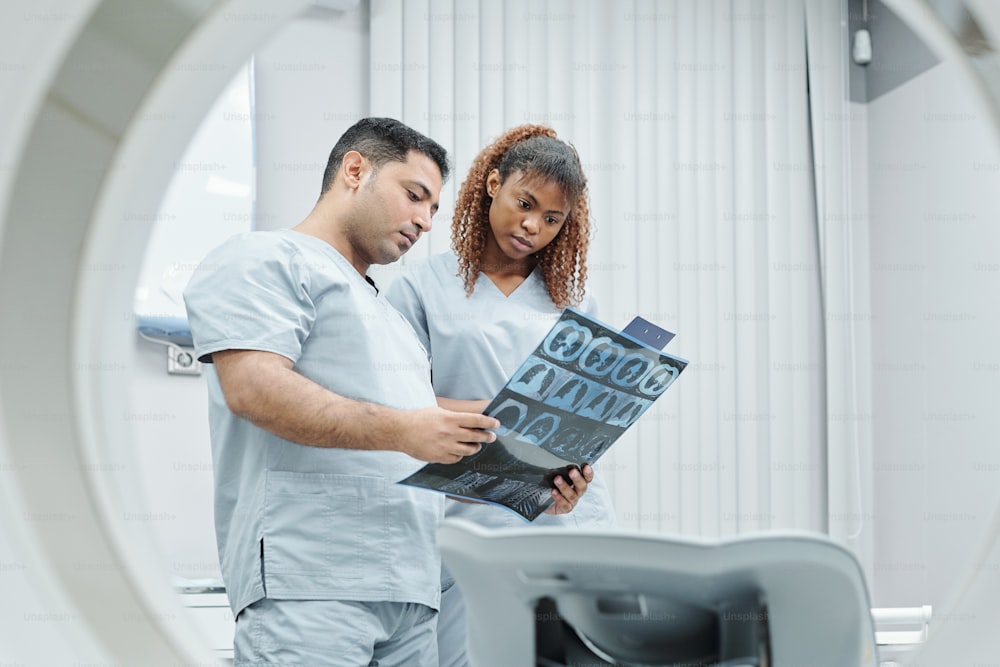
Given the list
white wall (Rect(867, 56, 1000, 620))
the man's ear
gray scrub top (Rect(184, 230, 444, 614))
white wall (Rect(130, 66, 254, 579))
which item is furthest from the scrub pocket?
white wall (Rect(867, 56, 1000, 620))

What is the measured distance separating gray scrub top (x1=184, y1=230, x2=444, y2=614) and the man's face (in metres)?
0.11

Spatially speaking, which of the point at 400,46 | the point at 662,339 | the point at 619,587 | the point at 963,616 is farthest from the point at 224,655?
the point at 400,46

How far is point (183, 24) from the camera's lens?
0.90 meters

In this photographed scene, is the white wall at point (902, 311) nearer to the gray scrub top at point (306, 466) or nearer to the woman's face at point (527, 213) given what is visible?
the woman's face at point (527, 213)

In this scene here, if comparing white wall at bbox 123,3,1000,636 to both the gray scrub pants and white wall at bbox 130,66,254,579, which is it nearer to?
white wall at bbox 130,66,254,579

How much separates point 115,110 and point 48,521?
0.35 metres

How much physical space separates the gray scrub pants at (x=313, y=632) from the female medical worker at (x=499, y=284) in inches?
12.3

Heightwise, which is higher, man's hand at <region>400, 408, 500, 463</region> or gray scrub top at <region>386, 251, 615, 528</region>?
gray scrub top at <region>386, 251, 615, 528</region>

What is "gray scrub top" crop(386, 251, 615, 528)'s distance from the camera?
1.60 metres

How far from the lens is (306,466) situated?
1217 mm

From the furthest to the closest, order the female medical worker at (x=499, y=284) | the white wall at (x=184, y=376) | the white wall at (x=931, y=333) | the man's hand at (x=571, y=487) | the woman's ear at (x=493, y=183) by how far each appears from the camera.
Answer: the white wall at (x=931, y=333) < the white wall at (x=184, y=376) < the woman's ear at (x=493, y=183) < the female medical worker at (x=499, y=284) < the man's hand at (x=571, y=487)

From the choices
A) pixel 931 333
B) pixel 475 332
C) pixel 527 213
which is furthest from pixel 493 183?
pixel 931 333

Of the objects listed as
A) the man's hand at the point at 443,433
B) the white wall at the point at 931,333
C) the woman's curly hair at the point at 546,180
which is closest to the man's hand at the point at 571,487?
the man's hand at the point at 443,433

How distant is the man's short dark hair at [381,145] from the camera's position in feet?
4.80
